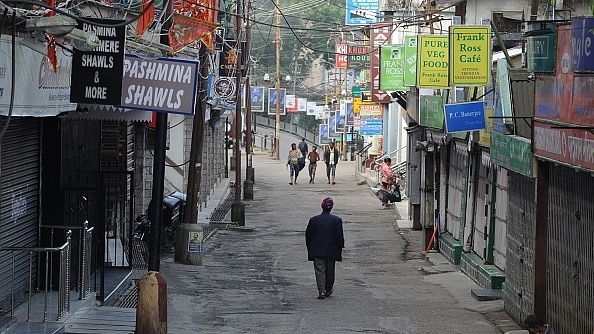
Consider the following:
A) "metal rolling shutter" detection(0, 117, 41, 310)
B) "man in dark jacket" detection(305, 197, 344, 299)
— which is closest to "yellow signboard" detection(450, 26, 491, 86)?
"man in dark jacket" detection(305, 197, 344, 299)

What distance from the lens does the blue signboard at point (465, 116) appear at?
19.3 meters

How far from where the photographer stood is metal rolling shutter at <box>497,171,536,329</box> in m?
15.2

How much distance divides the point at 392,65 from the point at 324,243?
37.5 feet

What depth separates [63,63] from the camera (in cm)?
1271

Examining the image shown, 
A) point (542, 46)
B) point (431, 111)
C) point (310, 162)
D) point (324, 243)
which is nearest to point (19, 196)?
point (324, 243)

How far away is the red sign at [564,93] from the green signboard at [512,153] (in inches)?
29.5

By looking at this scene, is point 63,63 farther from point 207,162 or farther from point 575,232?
point 207,162

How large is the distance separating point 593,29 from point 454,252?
12.2m

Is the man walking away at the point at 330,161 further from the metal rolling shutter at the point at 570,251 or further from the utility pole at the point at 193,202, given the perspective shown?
the metal rolling shutter at the point at 570,251

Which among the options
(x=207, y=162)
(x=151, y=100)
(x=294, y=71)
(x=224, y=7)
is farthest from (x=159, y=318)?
(x=294, y=71)

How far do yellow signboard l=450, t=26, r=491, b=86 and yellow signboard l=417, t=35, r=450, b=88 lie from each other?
8.18 feet

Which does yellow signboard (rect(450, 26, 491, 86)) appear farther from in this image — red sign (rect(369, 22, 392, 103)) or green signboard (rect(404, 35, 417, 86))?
red sign (rect(369, 22, 392, 103))

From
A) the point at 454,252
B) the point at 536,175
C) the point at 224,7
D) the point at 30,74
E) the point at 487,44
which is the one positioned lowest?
the point at 454,252

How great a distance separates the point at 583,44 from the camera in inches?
453
